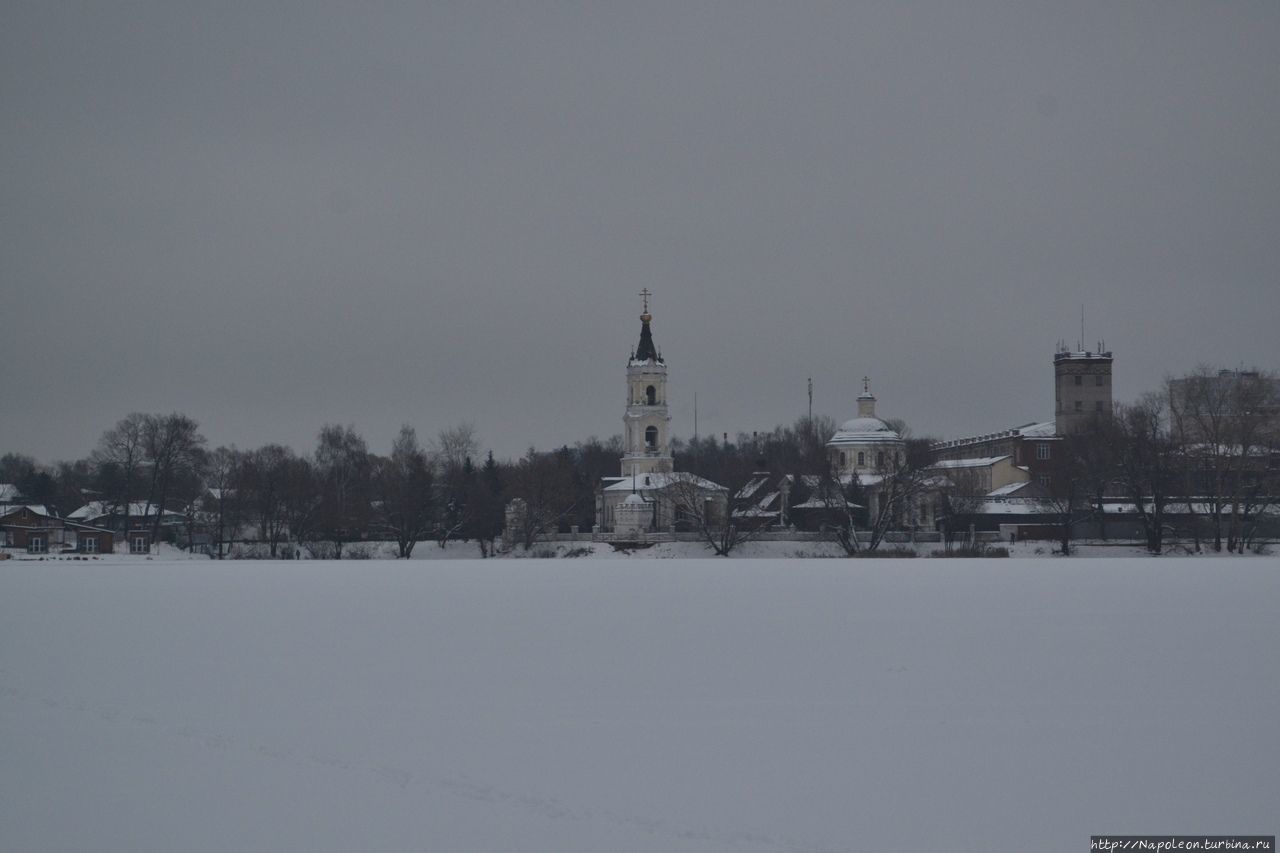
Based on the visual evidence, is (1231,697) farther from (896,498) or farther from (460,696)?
(896,498)

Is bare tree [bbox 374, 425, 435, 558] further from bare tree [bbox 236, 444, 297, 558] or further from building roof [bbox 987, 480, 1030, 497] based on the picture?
building roof [bbox 987, 480, 1030, 497]

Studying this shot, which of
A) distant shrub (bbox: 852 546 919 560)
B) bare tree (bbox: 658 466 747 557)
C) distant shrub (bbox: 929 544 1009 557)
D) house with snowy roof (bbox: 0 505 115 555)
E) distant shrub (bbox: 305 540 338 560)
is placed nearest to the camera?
distant shrub (bbox: 929 544 1009 557)

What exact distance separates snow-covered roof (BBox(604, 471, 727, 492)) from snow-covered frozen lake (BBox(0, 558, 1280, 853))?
59508 millimetres

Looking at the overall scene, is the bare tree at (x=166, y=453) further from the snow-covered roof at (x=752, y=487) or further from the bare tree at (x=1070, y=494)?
the bare tree at (x=1070, y=494)

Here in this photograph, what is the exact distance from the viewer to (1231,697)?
619 inches

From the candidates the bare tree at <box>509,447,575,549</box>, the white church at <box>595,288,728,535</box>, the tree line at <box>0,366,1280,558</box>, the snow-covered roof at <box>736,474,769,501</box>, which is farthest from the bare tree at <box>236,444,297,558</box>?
the snow-covered roof at <box>736,474,769,501</box>

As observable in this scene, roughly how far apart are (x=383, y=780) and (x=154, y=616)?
51.1 feet

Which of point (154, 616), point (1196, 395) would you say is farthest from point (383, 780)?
point (1196, 395)

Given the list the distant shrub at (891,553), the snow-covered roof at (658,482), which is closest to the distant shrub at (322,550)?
the snow-covered roof at (658,482)

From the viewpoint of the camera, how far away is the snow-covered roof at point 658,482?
282 feet

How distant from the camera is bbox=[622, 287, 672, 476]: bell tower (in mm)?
93750

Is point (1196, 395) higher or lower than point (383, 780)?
higher

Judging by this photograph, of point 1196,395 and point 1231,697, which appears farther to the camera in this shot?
point 1196,395

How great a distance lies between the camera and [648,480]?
90.1 m
